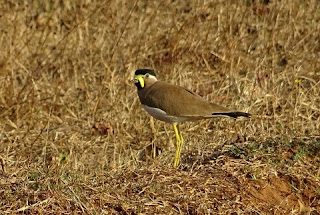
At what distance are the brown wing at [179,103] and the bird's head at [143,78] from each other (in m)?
0.17

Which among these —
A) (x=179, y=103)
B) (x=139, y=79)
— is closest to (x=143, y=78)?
(x=139, y=79)

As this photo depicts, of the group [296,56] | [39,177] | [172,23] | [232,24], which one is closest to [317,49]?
[296,56]

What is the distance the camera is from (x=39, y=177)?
15.3 feet

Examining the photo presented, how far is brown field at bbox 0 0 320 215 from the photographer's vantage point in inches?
176

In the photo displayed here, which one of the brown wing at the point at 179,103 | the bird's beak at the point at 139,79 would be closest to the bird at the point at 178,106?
the brown wing at the point at 179,103

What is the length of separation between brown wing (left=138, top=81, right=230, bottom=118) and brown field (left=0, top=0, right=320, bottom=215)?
0.87ft

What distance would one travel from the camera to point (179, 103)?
570 centimetres

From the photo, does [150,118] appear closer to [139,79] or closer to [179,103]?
[139,79]

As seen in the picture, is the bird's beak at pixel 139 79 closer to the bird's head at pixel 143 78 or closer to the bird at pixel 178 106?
the bird's head at pixel 143 78

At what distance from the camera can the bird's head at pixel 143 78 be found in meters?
5.98

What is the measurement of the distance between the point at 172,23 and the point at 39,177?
468 cm

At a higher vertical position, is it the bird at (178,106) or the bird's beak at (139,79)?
the bird's beak at (139,79)

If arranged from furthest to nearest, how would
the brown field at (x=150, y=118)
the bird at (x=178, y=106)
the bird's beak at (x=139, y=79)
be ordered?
the bird's beak at (x=139, y=79), the bird at (x=178, y=106), the brown field at (x=150, y=118)

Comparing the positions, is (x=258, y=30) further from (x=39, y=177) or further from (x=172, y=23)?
(x=39, y=177)
